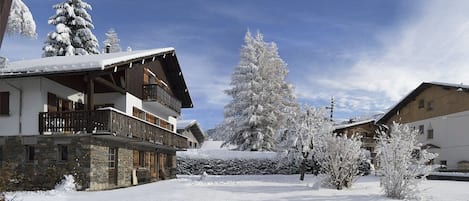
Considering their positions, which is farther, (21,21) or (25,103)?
(25,103)

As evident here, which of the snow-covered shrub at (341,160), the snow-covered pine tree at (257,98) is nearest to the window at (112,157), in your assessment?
the snow-covered shrub at (341,160)

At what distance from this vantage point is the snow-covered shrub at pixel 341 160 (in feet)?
63.2

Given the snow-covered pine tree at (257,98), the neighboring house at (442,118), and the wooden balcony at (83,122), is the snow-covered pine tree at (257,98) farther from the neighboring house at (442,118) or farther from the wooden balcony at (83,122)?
the wooden balcony at (83,122)

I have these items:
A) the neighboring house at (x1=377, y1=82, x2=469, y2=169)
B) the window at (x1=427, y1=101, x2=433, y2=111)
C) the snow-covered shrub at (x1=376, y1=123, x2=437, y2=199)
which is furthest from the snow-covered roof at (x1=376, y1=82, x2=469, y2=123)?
the snow-covered shrub at (x1=376, y1=123, x2=437, y2=199)

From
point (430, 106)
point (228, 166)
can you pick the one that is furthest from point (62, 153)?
point (430, 106)

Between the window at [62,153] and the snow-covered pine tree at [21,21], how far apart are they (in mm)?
7159

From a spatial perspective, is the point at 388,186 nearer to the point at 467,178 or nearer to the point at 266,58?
the point at 467,178

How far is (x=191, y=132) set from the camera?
2295 inches

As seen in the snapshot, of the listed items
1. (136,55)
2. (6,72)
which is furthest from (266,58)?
(6,72)

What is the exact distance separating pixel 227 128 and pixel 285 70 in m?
8.45

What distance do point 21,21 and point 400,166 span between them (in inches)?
523

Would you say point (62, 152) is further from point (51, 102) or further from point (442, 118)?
point (442, 118)

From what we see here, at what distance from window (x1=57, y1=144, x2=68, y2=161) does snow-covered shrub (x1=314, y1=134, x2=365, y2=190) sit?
36.9 ft

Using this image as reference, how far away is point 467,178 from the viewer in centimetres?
2936
